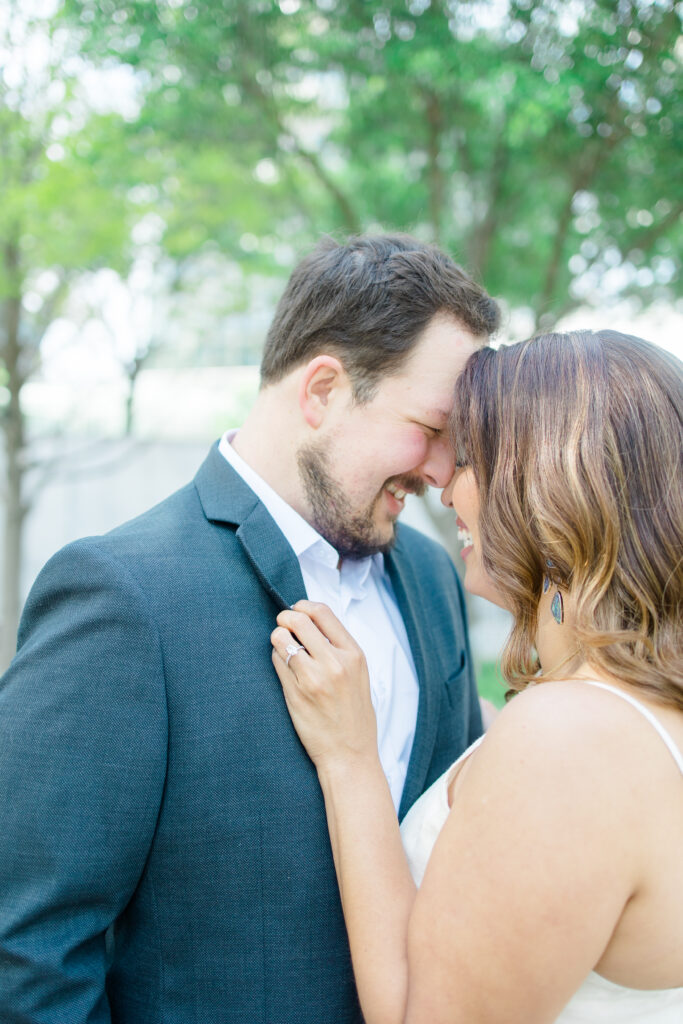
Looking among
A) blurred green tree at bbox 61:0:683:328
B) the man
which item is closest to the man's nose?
the man

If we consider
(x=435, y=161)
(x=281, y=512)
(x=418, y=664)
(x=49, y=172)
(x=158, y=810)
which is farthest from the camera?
(x=435, y=161)

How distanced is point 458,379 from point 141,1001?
1.48m

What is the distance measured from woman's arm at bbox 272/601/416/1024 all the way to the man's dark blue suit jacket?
0.05 m

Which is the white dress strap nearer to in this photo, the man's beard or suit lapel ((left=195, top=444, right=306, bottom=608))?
suit lapel ((left=195, top=444, right=306, bottom=608))

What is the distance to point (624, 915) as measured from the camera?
1.30 meters

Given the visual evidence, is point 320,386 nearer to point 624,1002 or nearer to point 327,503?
point 327,503

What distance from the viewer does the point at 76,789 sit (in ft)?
4.91

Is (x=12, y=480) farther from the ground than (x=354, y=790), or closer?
closer

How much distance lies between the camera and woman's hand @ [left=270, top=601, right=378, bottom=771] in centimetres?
169

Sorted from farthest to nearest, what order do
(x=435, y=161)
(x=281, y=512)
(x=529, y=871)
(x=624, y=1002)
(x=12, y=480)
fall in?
(x=435, y=161) → (x=12, y=480) → (x=281, y=512) → (x=624, y=1002) → (x=529, y=871)

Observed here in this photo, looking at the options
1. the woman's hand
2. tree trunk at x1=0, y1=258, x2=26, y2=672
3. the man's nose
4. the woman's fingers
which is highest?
the man's nose

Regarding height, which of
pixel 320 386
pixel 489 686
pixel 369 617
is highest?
pixel 320 386

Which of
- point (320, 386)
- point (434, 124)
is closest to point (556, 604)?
point (320, 386)

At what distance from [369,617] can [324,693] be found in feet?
1.88
